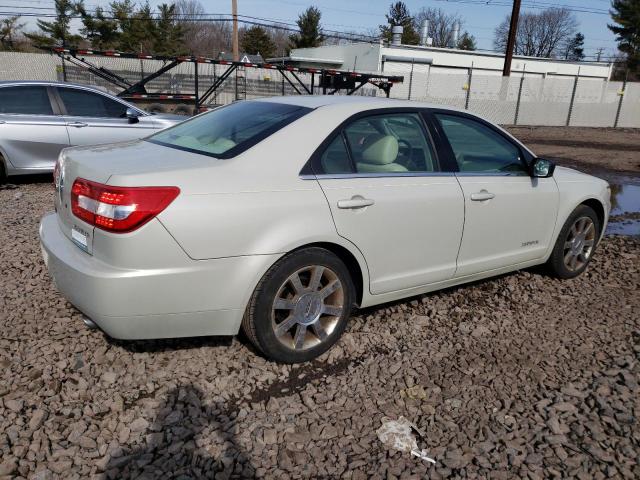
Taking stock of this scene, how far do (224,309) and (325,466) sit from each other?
940 mm

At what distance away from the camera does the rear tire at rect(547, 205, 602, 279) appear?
15.1 feet

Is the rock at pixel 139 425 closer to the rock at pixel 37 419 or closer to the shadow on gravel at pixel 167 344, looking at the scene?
the rock at pixel 37 419

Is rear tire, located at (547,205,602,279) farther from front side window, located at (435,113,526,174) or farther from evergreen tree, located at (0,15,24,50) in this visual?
evergreen tree, located at (0,15,24,50)

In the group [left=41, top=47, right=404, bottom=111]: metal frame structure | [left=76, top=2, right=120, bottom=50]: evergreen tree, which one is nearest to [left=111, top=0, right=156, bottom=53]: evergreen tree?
[left=76, top=2, right=120, bottom=50]: evergreen tree

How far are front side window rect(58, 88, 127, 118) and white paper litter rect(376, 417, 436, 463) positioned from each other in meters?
6.86

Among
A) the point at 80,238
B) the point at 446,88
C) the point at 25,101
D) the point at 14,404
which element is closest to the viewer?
the point at 14,404

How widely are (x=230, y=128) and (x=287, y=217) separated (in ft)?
2.98

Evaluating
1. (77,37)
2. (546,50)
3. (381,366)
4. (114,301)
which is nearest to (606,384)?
(381,366)

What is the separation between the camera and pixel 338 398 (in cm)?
297

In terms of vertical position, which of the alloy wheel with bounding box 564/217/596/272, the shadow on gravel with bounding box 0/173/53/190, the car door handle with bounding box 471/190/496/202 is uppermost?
the car door handle with bounding box 471/190/496/202

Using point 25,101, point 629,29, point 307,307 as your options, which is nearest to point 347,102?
point 307,307

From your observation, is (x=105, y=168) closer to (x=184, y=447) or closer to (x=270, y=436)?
(x=184, y=447)

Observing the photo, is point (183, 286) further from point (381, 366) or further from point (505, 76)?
point (505, 76)

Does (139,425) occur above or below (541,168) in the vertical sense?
below
